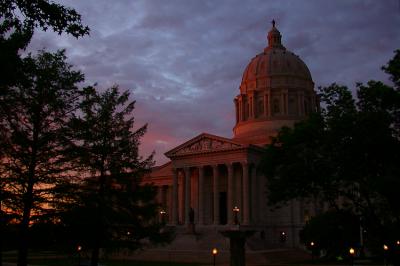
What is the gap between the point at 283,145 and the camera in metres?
31.2

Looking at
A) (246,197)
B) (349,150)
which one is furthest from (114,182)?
(246,197)

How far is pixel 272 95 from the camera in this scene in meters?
89.2

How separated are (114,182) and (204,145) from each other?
41.8 metres

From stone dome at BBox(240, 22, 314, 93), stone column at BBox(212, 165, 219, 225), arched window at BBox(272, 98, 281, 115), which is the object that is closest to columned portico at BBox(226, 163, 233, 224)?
stone column at BBox(212, 165, 219, 225)

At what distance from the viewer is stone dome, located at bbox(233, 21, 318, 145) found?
86188 mm

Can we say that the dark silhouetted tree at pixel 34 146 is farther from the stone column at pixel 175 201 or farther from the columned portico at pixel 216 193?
the stone column at pixel 175 201

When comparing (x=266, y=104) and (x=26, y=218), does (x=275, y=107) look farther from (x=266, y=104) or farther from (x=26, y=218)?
(x=26, y=218)

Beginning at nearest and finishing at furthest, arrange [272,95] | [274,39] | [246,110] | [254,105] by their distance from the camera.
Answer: [272,95]
[254,105]
[246,110]
[274,39]

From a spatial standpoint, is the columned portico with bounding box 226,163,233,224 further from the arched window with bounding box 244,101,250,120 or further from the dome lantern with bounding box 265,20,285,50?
the dome lantern with bounding box 265,20,285,50

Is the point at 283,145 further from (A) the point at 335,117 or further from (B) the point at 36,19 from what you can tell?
(B) the point at 36,19

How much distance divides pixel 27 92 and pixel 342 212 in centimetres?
1930

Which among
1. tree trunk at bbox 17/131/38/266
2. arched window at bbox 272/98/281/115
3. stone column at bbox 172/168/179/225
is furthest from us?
arched window at bbox 272/98/281/115

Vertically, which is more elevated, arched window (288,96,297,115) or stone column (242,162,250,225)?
arched window (288,96,297,115)

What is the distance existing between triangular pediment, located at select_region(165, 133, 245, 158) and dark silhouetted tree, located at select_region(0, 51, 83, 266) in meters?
45.7
